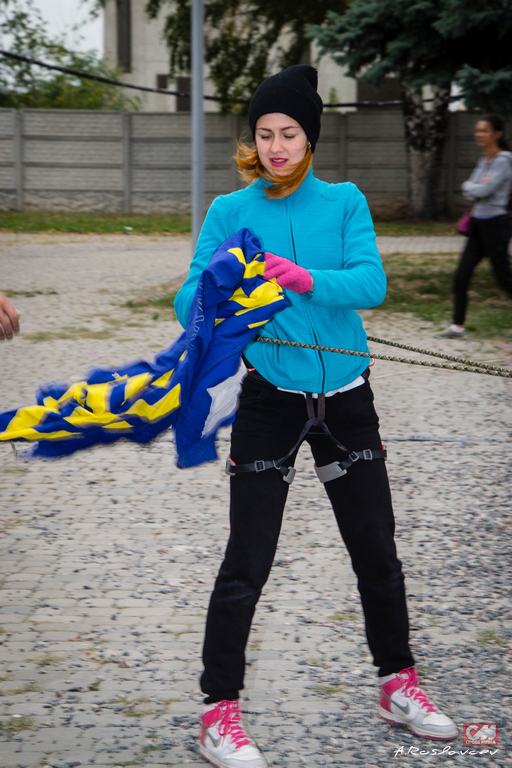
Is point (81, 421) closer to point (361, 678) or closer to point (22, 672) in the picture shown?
point (22, 672)

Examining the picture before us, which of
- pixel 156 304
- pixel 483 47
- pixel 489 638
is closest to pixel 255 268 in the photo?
pixel 489 638

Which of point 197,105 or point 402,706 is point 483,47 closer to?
point 197,105

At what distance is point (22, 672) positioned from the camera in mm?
3021

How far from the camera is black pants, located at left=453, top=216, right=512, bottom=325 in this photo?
25.6ft

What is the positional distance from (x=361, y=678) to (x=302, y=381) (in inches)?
45.3

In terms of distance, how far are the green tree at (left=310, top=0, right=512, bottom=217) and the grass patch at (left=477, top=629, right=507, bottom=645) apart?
8360 mm

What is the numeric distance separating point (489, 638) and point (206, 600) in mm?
1090

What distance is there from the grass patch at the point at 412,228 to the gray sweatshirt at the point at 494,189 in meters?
10.4

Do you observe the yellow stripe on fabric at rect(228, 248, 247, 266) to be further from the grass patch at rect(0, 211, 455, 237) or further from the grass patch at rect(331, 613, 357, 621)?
the grass patch at rect(0, 211, 455, 237)

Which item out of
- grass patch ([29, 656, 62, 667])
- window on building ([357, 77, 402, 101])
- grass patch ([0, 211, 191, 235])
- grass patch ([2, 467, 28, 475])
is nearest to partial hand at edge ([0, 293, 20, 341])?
grass patch ([29, 656, 62, 667])

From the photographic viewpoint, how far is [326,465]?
Result: 2564mm

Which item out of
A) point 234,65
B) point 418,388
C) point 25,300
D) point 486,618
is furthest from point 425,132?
point 486,618

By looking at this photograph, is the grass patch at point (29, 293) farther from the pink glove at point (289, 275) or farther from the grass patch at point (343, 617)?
the pink glove at point (289, 275)

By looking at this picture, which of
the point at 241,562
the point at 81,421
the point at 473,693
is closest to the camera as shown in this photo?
the point at 241,562
